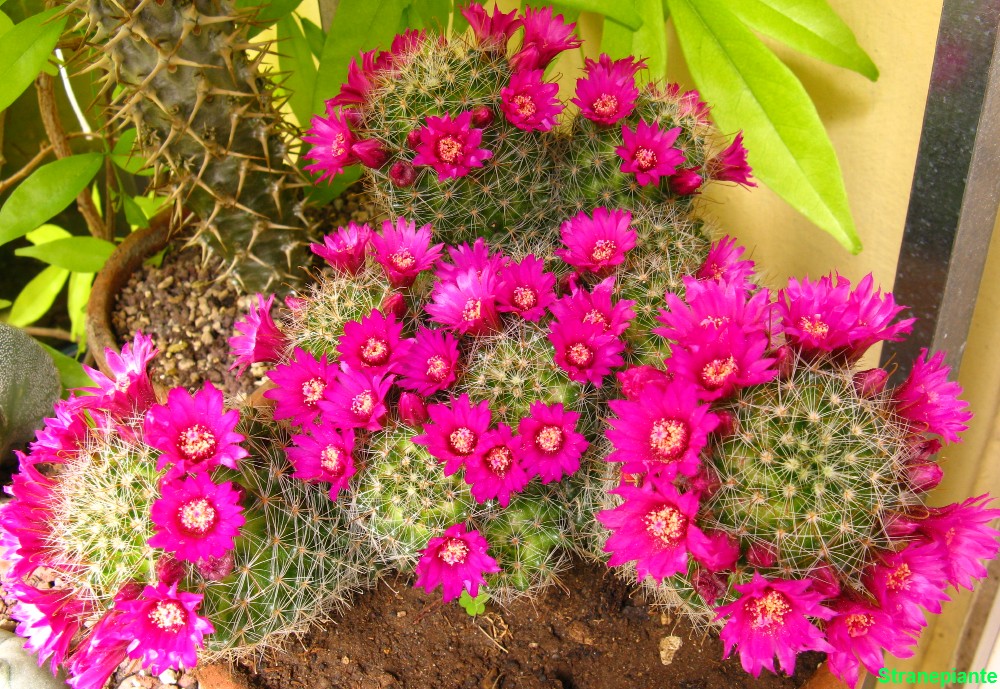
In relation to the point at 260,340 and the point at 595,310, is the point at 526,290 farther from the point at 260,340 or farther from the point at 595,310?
the point at 260,340

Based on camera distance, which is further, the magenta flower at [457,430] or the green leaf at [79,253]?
the green leaf at [79,253]

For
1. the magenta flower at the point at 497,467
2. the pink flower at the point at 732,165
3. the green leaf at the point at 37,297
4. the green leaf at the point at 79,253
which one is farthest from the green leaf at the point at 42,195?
the pink flower at the point at 732,165

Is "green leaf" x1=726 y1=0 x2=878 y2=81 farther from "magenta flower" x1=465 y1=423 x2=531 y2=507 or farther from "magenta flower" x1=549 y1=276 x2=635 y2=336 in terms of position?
"magenta flower" x1=465 y1=423 x2=531 y2=507

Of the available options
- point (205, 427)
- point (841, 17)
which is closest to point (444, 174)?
point (205, 427)

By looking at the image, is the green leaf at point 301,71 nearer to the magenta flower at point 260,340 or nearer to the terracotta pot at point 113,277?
the terracotta pot at point 113,277

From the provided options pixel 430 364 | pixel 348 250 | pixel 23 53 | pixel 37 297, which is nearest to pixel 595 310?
pixel 430 364

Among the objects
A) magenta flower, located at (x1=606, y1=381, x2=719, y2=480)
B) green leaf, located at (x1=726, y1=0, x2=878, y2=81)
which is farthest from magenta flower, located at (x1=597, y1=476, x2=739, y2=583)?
green leaf, located at (x1=726, y1=0, x2=878, y2=81)
